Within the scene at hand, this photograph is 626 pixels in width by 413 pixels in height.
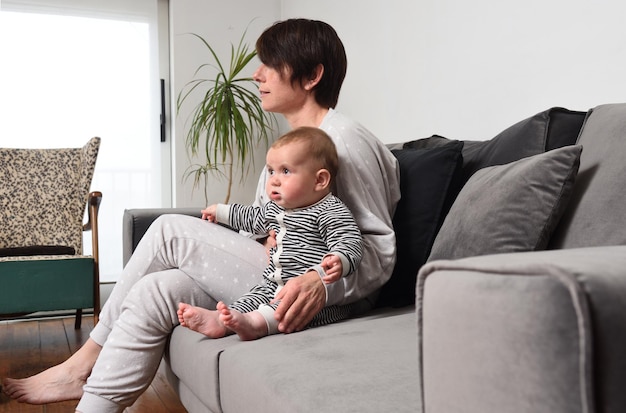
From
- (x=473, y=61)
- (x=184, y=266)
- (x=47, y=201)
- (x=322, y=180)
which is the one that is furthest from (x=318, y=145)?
(x=47, y=201)

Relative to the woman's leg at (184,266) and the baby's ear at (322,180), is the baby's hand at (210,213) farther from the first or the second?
the baby's ear at (322,180)

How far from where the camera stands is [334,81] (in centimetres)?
170

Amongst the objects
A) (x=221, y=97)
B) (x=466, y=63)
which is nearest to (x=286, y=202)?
(x=466, y=63)

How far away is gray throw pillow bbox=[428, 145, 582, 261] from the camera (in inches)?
47.2

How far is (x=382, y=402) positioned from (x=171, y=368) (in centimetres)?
85

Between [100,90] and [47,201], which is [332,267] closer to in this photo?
[47,201]

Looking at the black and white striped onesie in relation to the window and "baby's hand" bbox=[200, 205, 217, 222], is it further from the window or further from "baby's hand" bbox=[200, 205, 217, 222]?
the window

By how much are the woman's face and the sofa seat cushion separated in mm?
602

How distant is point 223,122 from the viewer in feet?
12.5

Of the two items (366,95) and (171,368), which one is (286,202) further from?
(366,95)

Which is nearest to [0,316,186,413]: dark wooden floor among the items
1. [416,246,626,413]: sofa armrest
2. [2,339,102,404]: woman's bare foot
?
[2,339,102,404]: woman's bare foot

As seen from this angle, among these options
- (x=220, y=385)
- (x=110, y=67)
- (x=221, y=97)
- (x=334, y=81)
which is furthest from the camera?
(x=110, y=67)

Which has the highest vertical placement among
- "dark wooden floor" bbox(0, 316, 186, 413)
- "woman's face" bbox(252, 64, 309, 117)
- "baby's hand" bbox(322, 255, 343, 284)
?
"woman's face" bbox(252, 64, 309, 117)

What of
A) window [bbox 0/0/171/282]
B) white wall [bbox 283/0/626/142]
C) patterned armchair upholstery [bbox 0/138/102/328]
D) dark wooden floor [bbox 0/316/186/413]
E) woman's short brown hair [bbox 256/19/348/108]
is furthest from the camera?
window [bbox 0/0/171/282]
